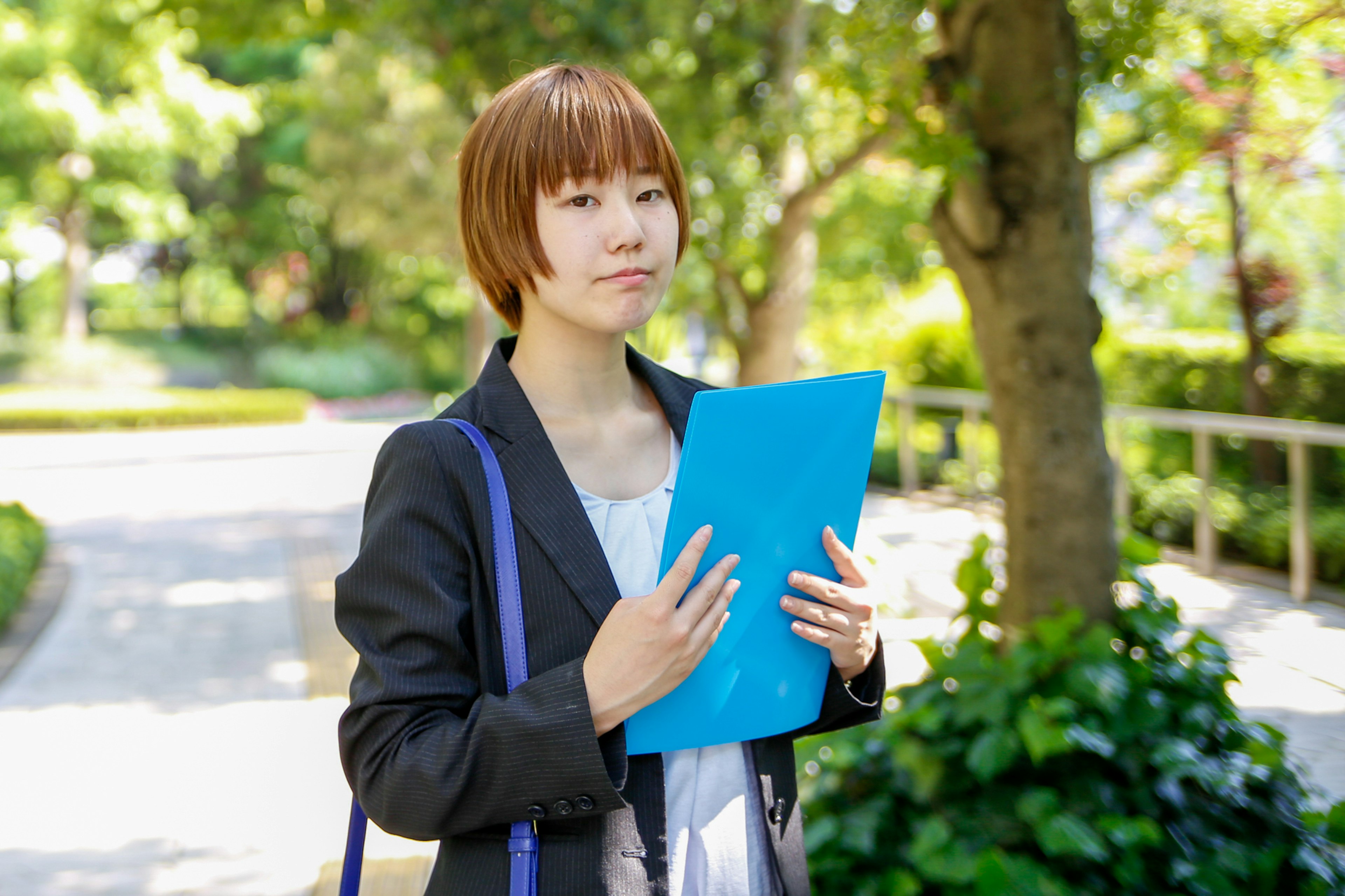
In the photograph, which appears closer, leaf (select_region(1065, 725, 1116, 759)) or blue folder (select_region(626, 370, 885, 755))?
blue folder (select_region(626, 370, 885, 755))

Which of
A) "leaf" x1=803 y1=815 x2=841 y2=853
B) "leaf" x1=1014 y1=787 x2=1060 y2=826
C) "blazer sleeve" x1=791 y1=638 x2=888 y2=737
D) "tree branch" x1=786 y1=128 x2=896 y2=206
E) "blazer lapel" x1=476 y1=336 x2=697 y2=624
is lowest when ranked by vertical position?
"leaf" x1=803 y1=815 x2=841 y2=853

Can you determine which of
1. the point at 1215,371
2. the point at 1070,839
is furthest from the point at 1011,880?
the point at 1215,371

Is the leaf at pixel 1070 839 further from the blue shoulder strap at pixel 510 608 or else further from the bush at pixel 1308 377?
the bush at pixel 1308 377

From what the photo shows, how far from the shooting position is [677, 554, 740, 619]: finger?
3.68 feet

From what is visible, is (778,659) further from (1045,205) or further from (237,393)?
(237,393)

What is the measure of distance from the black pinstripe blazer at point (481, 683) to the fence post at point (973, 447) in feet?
28.1

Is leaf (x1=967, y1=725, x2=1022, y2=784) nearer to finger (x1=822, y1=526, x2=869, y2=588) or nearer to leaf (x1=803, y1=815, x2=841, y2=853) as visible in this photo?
leaf (x1=803, y1=815, x2=841, y2=853)

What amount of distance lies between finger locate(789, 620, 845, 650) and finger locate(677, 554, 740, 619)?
0.52ft

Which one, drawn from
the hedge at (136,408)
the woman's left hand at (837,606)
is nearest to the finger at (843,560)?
the woman's left hand at (837,606)

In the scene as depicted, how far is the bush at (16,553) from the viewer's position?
22.3 ft

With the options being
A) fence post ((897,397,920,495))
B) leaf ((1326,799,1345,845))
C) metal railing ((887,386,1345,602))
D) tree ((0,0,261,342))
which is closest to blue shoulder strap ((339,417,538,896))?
leaf ((1326,799,1345,845))

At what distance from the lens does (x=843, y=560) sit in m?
1.27

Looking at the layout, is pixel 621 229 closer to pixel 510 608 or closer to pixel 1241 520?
pixel 510 608

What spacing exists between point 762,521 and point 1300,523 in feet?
14.8
